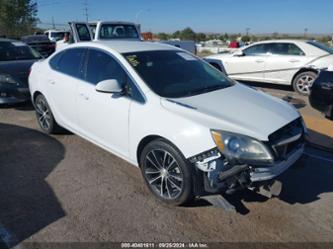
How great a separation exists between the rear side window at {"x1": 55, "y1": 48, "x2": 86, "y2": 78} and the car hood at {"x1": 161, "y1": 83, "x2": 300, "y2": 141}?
1.72m

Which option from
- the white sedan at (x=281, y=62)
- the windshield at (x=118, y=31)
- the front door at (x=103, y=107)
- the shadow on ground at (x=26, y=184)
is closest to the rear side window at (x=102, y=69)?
the front door at (x=103, y=107)

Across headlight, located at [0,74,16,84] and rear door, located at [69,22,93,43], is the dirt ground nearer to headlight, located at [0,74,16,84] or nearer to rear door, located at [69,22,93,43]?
headlight, located at [0,74,16,84]

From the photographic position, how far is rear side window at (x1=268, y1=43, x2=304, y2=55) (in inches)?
Result: 333

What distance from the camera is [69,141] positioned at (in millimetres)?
4871

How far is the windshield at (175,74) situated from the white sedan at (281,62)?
5121 mm

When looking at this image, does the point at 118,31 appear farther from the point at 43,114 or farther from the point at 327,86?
the point at 327,86

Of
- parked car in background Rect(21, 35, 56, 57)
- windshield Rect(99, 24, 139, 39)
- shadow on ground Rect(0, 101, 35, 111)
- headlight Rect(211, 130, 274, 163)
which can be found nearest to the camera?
headlight Rect(211, 130, 274, 163)

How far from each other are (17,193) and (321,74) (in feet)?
18.0

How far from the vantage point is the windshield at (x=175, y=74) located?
3.41m

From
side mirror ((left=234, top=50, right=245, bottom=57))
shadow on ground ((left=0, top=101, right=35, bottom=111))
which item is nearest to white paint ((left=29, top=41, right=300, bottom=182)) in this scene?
shadow on ground ((left=0, top=101, right=35, bottom=111))

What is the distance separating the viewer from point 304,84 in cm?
826

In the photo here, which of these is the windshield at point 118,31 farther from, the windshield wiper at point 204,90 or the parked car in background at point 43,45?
the windshield wiper at point 204,90

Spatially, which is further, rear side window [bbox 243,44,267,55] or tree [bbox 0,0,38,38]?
tree [bbox 0,0,38,38]

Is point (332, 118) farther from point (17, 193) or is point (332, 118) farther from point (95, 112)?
point (17, 193)
